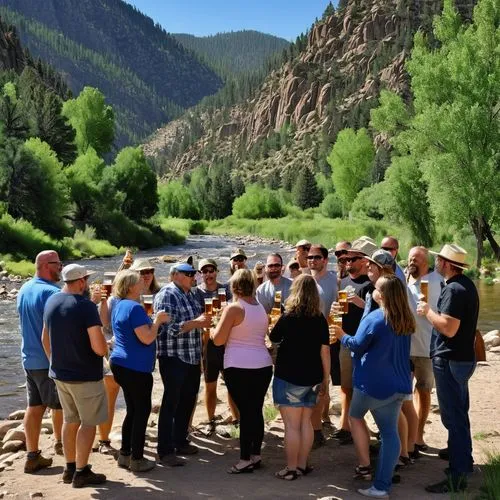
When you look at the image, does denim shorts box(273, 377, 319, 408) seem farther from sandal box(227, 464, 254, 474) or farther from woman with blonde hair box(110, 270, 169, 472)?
woman with blonde hair box(110, 270, 169, 472)

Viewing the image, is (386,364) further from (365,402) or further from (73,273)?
(73,273)

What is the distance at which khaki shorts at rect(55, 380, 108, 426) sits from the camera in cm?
631

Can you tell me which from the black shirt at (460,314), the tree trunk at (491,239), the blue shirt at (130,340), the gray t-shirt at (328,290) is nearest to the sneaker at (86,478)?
the blue shirt at (130,340)

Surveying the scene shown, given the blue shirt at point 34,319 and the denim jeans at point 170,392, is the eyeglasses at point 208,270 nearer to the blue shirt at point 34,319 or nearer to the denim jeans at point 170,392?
the denim jeans at point 170,392

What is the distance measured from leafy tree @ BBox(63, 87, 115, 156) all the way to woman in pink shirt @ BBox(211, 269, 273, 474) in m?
65.0

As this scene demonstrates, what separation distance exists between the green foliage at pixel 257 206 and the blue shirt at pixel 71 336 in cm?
8620

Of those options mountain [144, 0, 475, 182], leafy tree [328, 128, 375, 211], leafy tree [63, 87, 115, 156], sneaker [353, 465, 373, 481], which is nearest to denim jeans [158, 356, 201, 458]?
sneaker [353, 465, 373, 481]

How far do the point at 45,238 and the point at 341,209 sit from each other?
51.6 metres

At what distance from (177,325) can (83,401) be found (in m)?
1.19

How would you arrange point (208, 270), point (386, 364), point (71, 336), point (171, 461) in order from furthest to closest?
point (208, 270)
point (171, 461)
point (71, 336)
point (386, 364)

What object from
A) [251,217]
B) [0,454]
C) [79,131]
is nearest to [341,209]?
[251,217]

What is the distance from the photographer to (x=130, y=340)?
6.48 meters

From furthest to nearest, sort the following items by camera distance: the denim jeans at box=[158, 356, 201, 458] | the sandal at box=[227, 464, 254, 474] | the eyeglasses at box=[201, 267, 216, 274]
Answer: the eyeglasses at box=[201, 267, 216, 274], the denim jeans at box=[158, 356, 201, 458], the sandal at box=[227, 464, 254, 474]

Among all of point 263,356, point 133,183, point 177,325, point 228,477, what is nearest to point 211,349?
point 177,325
